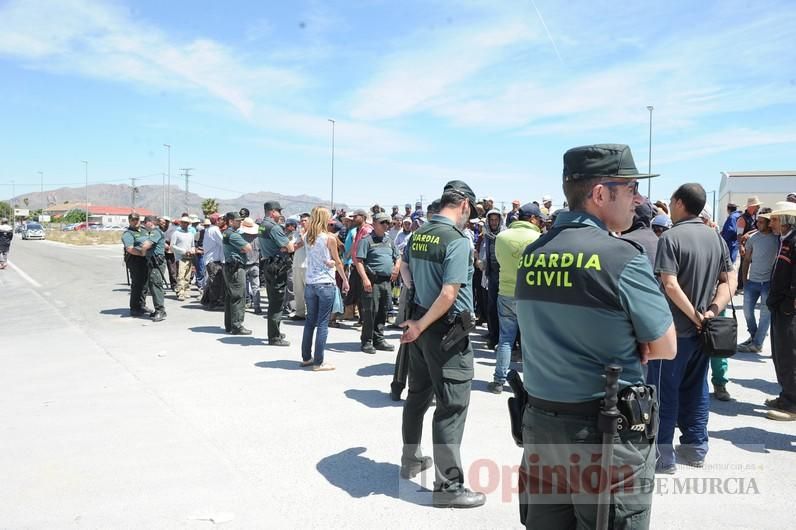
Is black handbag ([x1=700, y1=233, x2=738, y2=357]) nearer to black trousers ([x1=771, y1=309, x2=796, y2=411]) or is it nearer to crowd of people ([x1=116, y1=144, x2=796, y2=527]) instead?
crowd of people ([x1=116, y1=144, x2=796, y2=527])

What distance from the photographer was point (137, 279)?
10859 millimetres

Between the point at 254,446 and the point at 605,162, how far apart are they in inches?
144

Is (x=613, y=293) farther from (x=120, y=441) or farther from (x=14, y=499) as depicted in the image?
(x=120, y=441)

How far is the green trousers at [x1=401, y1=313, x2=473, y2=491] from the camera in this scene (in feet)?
12.1

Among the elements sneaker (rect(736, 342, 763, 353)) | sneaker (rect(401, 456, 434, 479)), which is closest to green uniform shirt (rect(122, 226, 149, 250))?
sneaker (rect(401, 456, 434, 479))

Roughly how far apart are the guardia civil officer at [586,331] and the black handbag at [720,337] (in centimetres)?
248

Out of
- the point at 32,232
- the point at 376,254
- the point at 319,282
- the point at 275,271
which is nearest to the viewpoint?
the point at 319,282

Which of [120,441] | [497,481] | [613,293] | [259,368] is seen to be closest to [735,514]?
[497,481]

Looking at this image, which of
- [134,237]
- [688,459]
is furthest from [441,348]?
[134,237]

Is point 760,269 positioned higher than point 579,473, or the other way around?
point 760,269

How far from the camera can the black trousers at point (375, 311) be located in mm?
8124

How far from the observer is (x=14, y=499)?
3.71 m

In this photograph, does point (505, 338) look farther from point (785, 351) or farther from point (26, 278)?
point (26, 278)

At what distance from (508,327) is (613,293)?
4.20 m
